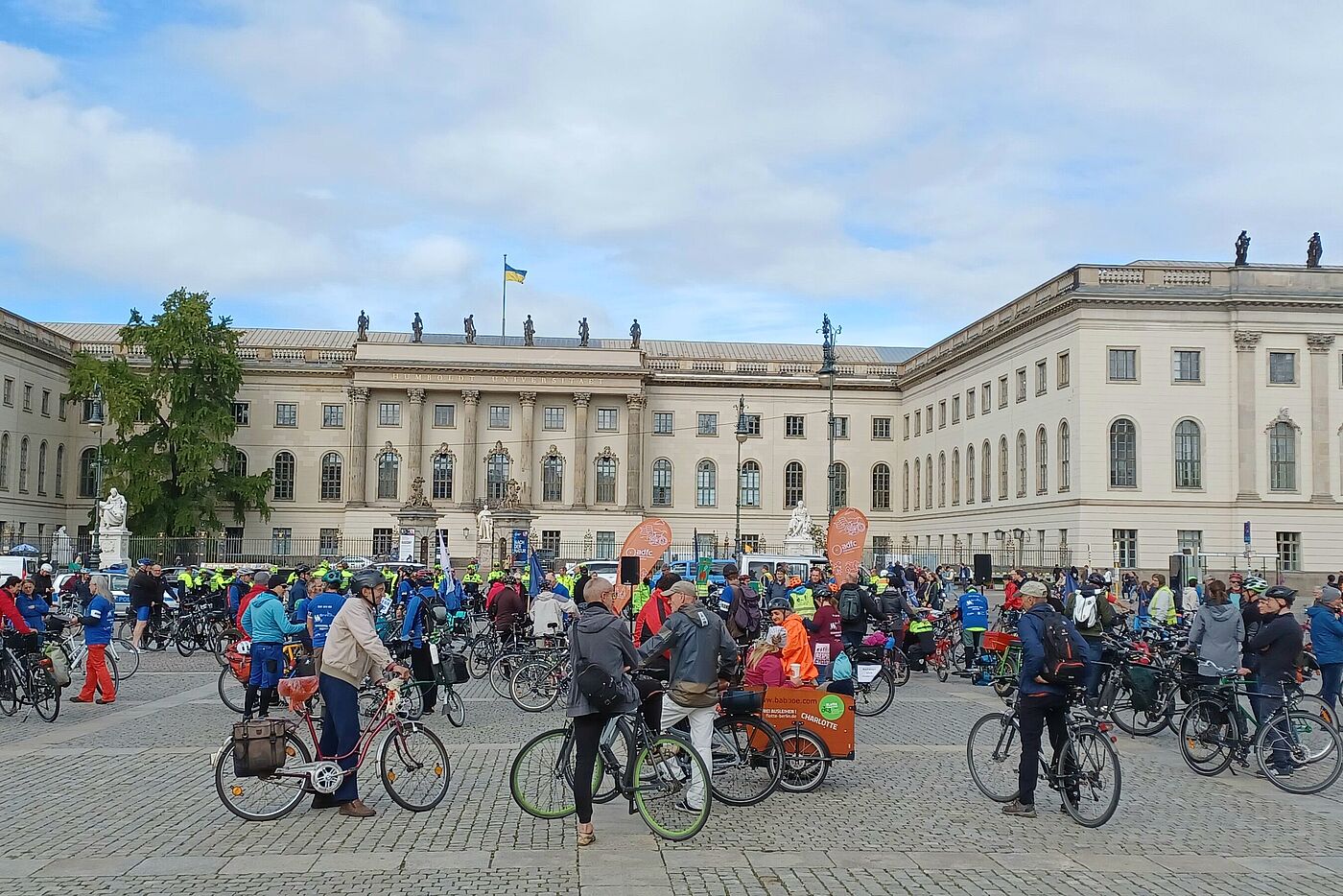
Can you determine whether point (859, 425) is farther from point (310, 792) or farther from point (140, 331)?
point (310, 792)

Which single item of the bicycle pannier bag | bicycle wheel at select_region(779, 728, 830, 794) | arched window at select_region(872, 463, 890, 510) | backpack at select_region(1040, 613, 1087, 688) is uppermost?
arched window at select_region(872, 463, 890, 510)

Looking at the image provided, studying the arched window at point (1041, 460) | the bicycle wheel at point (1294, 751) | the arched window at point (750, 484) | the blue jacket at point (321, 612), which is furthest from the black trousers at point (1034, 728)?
the arched window at point (750, 484)

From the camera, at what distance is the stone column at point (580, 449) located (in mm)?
78062

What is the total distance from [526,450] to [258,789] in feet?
223

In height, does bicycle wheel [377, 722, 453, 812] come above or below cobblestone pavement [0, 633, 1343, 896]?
above

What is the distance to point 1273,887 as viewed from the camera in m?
8.55

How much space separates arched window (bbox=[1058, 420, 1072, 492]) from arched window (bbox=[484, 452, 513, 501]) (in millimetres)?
34970

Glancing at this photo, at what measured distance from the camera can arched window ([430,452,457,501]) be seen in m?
78.2

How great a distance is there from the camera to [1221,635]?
14273 mm

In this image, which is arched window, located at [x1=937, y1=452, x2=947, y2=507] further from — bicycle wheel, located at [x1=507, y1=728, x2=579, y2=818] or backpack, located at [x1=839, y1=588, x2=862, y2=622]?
bicycle wheel, located at [x1=507, y1=728, x2=579, y2=818]

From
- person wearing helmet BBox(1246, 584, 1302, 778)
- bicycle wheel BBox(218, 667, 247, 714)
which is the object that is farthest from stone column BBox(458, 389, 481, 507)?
person wearing helmet BBox(1246, 584, 1302, 778)

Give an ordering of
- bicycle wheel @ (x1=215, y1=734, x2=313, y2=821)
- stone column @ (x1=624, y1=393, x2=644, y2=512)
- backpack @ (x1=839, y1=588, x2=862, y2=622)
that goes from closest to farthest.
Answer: bicycle wheel @ (x1=215, y1=734, x2=313, y2=821) < backpack @ (x1=839, y1=588, x2=862, y2=622) < stone column @ (x1=624, y1=393, x2=644, y2=512)

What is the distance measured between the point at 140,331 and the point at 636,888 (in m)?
67.2

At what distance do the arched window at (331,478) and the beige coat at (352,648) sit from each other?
7179cm
